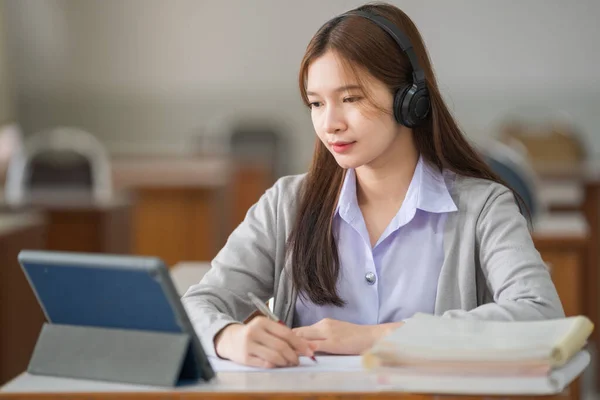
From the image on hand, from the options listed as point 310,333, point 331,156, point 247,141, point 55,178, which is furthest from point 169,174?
point 310,333

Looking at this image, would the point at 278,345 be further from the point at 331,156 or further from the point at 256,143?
the point at 256,143

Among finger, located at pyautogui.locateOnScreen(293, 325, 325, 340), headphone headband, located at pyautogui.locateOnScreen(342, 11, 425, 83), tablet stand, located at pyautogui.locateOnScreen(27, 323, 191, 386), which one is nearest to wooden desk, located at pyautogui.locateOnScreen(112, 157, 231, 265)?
headphone headband, located at pyautogui.locateOnScreen(342, 11, 425, 83)

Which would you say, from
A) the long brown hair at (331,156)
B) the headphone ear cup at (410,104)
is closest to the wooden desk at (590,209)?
the long brown hair at (331,156)

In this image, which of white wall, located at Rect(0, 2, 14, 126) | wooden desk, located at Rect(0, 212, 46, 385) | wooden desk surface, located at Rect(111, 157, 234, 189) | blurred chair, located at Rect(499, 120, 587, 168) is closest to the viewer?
wooden desk, located at Rect(0, 212, 46, 385)

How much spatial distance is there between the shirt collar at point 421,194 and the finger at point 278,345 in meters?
0.34

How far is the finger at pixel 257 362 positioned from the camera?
4.18ft

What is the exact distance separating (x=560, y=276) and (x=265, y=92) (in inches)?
212

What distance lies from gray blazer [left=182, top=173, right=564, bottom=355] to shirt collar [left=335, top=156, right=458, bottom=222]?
0.02 m

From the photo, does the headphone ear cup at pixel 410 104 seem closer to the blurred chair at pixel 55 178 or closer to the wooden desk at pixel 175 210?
the blurred chair at pixel 55 178

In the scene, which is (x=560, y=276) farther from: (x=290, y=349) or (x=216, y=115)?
(x=216, y=115)

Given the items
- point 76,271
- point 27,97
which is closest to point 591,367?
point 76,271

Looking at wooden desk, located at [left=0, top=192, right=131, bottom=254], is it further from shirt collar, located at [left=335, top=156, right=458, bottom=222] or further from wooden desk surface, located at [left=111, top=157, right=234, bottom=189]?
shirt collar, located at [left=335, top=156, right=458, bottom=222]

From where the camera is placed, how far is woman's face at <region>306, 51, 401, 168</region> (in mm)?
1451

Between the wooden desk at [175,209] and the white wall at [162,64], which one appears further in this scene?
the white wall at [162,64]
